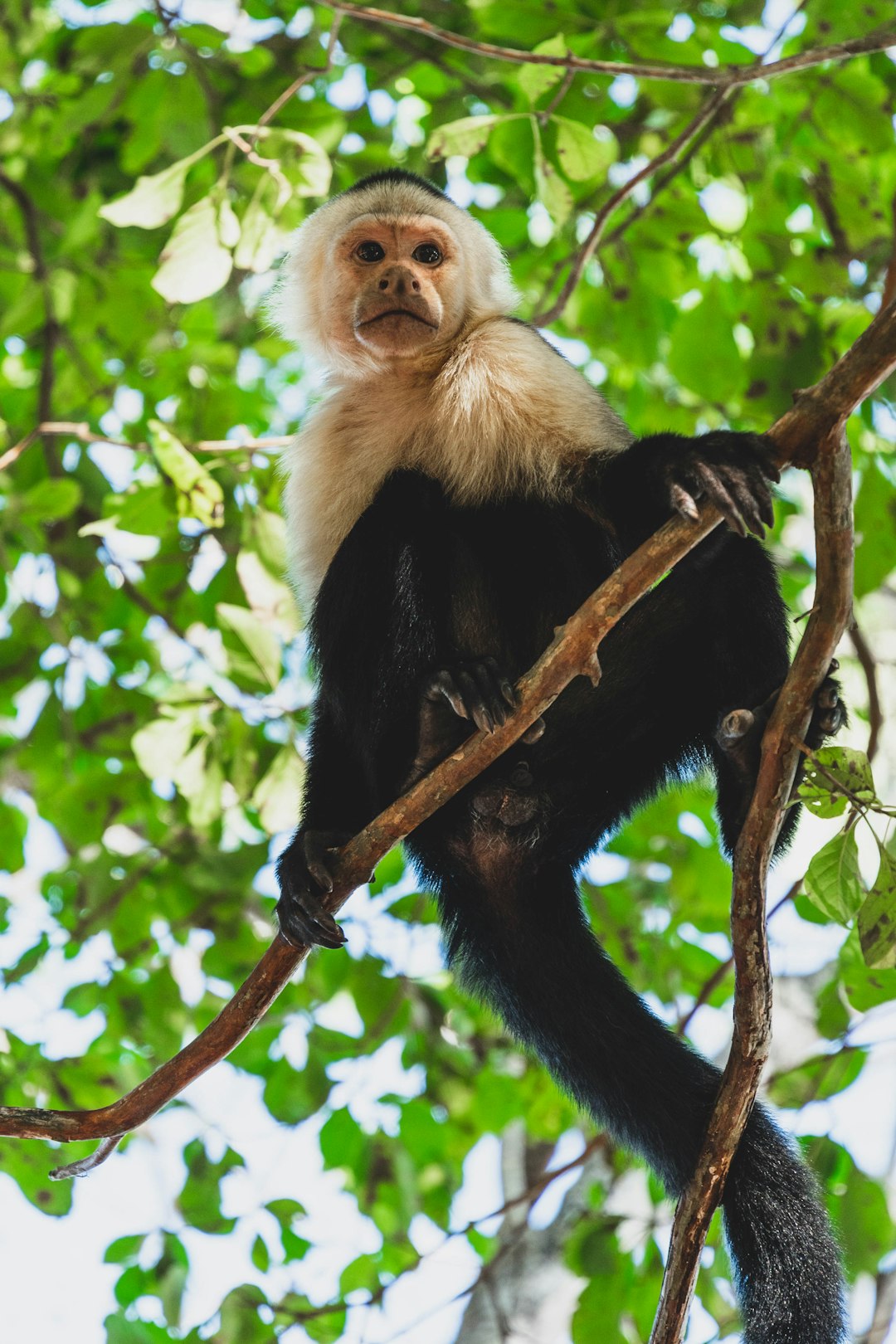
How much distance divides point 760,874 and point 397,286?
2.01m

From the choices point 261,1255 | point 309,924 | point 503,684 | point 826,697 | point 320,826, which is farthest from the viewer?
point 261,1255

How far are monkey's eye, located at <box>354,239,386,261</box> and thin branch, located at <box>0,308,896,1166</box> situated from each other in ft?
6.03

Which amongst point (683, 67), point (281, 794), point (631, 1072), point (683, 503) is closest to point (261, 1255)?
point (281, 794)

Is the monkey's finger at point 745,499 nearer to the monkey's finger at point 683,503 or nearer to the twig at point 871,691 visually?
the monkey's finger at point 683,503

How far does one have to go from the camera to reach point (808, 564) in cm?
578

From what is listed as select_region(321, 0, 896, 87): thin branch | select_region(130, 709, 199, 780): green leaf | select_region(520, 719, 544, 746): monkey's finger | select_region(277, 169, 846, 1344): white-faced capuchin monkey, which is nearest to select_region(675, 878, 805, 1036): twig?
select_region(277, 169, 846, 1344): white-faced capuchin monkey

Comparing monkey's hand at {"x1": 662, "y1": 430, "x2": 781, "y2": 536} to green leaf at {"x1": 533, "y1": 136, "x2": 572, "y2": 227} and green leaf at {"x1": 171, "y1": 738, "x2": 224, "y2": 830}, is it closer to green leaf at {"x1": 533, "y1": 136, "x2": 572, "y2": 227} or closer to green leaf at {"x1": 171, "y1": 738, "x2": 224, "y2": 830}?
green leaf at {"x1": 533, "y1": 136, "x2": 572, "y2": 227}

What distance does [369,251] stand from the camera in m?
3.88

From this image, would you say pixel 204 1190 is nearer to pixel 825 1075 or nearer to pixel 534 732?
pixel 825 1075

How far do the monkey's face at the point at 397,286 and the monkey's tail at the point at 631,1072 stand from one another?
141 centimetres

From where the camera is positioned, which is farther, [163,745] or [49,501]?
[49,501]

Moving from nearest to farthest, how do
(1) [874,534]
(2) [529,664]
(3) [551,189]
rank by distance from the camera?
(2) [529,664] < (3) [551,189] < (1) [874,534]

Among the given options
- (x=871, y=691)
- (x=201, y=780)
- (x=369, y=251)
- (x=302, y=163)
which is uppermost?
(x=302, y=163)

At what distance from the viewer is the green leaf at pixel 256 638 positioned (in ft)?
12.1
